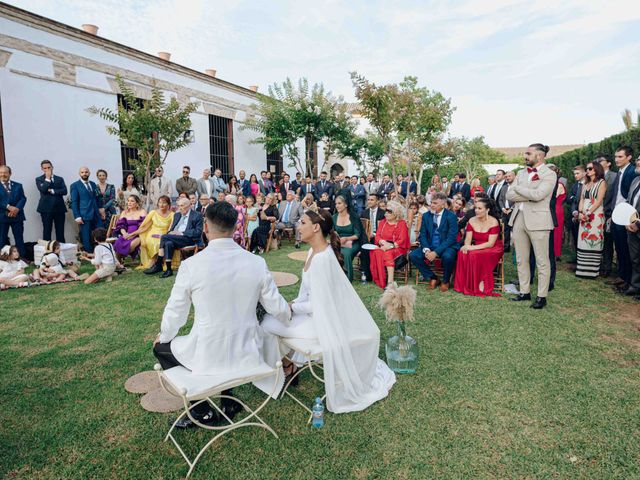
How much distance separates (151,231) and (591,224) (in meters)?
8.17

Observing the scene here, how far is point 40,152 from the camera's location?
9.72 m

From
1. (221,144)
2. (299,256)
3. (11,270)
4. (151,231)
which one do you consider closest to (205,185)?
(221,144)

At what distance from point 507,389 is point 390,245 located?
3.75 metres

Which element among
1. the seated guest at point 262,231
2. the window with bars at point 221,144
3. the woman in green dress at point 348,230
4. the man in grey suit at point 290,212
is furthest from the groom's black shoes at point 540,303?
the window with bars at point 221,144

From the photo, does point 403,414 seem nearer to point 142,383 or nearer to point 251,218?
point 142,383

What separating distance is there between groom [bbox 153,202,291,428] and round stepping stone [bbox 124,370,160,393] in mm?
900

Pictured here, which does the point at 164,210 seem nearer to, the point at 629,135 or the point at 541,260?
the point at 541,260

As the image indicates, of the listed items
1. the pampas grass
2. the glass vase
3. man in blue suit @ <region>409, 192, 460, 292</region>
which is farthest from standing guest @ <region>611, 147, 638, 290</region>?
the pampas grass

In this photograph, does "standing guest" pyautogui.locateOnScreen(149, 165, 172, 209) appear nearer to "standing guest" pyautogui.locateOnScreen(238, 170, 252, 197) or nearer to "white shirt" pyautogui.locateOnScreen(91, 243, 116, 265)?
"standing guest" pyautogui.locateOnScreen(238, 170, 252, 197)

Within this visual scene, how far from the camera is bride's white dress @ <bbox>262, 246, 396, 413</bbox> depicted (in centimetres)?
298

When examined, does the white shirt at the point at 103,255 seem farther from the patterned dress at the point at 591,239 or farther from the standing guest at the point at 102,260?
the patterned dress at the point at 591,239

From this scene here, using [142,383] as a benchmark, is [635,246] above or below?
above

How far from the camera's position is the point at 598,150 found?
30.1ft

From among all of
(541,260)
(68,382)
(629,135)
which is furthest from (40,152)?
(629,135)
